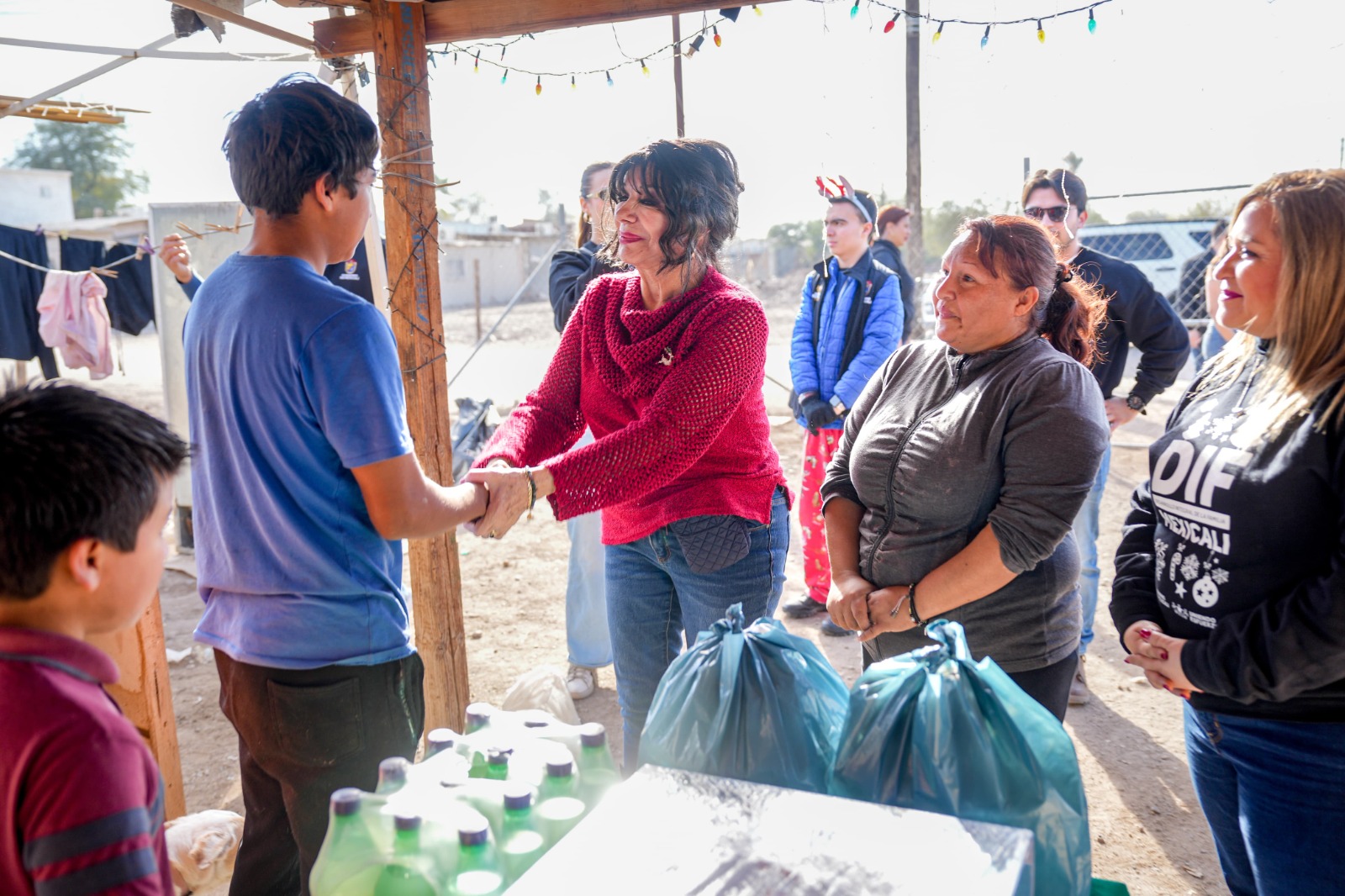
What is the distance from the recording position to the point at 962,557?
2.09m

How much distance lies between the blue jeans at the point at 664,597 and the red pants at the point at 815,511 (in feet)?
7.89

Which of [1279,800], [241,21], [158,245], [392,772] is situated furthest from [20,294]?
[1279,800]

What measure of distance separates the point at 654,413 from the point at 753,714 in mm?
897

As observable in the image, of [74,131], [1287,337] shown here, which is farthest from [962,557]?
[74,131]

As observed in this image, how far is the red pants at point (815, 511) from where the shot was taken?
16.1 ft

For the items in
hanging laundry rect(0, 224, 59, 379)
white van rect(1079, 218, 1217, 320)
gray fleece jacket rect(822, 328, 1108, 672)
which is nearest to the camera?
gray fleece jacket rect(822, 328, 1108, 672)

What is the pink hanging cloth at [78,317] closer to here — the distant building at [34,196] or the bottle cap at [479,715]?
the bottle cap at [479,715]

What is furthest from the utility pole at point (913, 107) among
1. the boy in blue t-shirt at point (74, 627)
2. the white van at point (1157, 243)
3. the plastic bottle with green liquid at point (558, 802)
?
the boy in blue t-shirt at point (74, 627)

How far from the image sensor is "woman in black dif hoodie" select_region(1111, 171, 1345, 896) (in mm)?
1610

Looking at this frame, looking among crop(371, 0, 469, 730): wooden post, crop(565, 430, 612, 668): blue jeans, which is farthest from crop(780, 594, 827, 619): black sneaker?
crop(371, 0, 469, 730): wooden post

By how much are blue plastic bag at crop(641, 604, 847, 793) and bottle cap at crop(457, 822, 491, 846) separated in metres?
0.34

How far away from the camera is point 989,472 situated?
82.5 inches

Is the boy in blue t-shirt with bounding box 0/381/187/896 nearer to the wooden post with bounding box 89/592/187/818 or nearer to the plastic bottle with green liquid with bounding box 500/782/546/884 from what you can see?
the plastic bottle with green liquid with bounding box 500/782/546/884

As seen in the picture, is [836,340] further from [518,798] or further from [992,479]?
[518,798]
